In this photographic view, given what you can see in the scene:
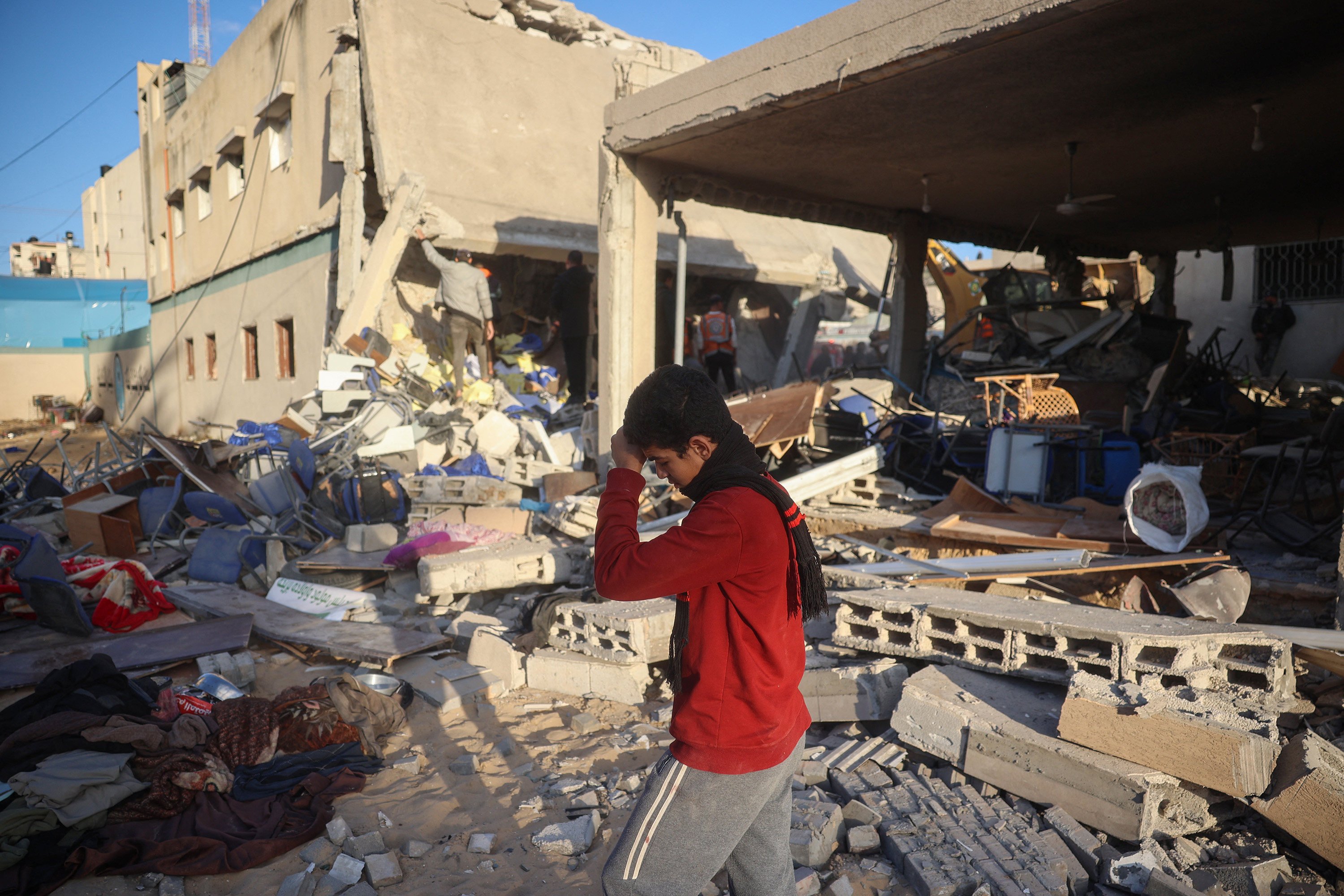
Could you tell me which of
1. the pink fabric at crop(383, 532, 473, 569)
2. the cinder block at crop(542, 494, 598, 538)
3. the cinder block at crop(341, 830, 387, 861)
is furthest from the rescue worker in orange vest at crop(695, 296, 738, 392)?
the cinder block at crop(341, 830, 387, 861)

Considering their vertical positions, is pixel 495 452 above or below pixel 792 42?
below

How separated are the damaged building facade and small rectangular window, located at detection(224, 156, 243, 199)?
3 cm

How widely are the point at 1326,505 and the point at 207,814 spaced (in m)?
6.69

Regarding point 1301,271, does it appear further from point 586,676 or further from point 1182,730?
point 586,676

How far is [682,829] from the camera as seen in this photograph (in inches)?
68.3

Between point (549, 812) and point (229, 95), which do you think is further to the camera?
point (229, 95)

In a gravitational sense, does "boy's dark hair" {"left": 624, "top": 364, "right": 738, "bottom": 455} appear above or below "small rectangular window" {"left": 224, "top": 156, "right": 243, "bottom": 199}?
below

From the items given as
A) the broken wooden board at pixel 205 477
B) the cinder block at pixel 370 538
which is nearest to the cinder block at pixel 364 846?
the cinder block at pixel 370 538

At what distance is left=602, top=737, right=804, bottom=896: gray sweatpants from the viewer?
67.9 inches

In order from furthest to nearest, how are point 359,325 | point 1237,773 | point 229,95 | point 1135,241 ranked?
point 229,95
point 1135,241
point 359,325
point 1237,773

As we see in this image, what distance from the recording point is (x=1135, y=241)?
1292 centimetres

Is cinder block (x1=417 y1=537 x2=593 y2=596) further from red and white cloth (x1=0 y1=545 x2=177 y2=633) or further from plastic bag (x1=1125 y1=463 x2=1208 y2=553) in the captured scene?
plastic bag (x1=1125 y1=463 x2=1208 y2=553)

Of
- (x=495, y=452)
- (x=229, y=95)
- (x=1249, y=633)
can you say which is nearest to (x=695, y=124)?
(x=495, y=452)

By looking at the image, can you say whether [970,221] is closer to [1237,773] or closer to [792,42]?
[792,42]
